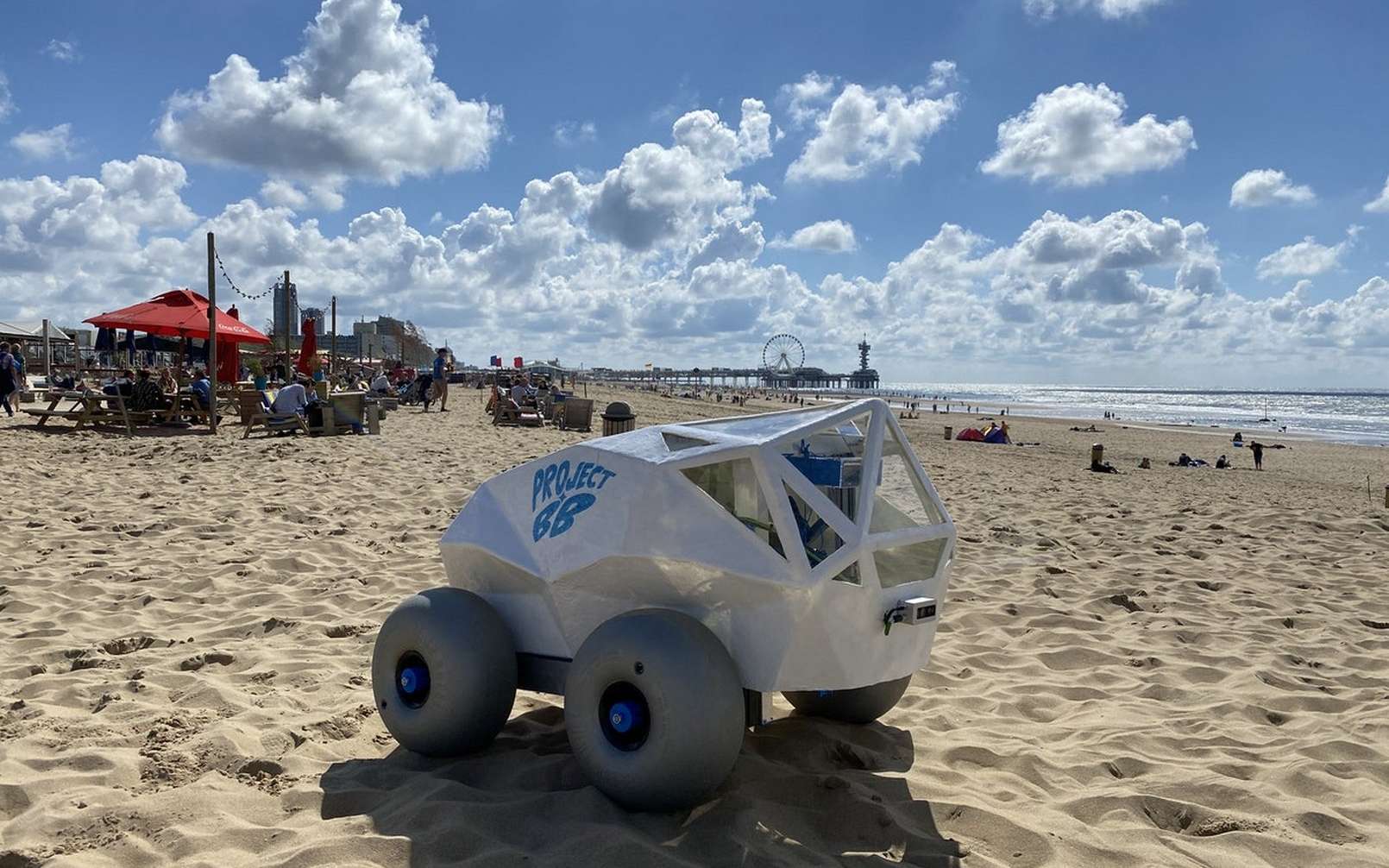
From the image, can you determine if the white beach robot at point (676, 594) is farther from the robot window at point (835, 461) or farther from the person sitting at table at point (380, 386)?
the person sitting at table at point (380, 386)

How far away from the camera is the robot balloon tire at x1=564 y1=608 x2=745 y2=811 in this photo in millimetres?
2547

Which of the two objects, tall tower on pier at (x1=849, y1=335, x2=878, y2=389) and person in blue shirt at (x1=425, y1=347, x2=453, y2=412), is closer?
person in blue shirt at (x1=425, y1=347, x2=453, y2=412)

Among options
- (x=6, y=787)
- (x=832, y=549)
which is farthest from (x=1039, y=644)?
(x=6, y=787)

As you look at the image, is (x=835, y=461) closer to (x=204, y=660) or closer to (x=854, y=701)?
(x=854, y=701)

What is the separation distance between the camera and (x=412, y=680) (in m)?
3.17

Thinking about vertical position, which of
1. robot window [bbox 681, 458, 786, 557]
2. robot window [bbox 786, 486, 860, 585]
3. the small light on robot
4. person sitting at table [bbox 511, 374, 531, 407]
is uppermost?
person sitting at table [bbox 511, 374, 531, 407]

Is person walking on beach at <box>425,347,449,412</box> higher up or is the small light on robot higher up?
person walking on beach at <box>425,347,449,412</box>

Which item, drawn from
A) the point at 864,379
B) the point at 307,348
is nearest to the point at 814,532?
the point at 307,348

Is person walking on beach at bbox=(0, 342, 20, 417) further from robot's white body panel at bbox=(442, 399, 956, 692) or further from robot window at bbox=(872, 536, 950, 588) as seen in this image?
robot window at bbox=(872, 536, 950, 588)

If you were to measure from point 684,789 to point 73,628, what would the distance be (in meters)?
3.93

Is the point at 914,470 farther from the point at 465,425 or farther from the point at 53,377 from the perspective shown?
the point at 53,377

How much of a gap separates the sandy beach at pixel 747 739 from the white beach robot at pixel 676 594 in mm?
297

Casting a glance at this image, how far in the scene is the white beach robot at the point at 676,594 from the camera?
2.63 meters

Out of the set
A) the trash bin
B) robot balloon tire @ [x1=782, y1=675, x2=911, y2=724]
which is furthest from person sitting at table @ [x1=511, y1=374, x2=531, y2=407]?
robot balloon tire @ [x1=782, y1=675, x2=911, y2=724]
